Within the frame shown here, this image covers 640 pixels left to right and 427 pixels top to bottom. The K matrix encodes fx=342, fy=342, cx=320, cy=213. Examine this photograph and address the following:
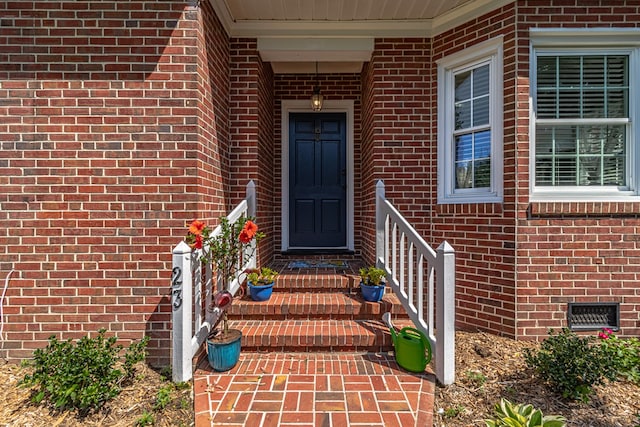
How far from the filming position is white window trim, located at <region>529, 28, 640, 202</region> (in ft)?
11.5

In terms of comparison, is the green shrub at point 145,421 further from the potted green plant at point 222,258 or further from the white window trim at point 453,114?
the white window trim at point 453,114

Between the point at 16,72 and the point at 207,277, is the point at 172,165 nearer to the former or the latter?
the point at 207,277

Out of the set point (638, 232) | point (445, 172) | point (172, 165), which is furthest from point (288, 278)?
point (638, 232)

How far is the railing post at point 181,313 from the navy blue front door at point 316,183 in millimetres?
2741

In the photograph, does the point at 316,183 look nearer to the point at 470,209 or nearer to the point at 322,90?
the point at 322,90

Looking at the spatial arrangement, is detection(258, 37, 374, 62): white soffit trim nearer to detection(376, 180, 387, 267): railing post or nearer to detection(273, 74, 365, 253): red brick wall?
detection(273, 74, 365, 253): red brick wall

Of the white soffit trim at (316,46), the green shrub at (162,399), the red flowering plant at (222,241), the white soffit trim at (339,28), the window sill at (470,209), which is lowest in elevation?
the green shrub at (162,399)

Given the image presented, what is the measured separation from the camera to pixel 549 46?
142 inches

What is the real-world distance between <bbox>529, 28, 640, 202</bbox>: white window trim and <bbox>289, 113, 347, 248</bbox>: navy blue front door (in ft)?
8.43

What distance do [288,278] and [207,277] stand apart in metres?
1.00

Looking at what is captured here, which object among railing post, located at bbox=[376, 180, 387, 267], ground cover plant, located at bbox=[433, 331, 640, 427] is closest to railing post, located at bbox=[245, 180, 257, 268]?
railing post, located at bbox=[376, 180, 387, 267]

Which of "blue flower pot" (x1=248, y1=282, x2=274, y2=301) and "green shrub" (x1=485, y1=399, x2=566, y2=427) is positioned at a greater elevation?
"blue flower pot" (x1=248, y1=282, x2=274, y2=301)

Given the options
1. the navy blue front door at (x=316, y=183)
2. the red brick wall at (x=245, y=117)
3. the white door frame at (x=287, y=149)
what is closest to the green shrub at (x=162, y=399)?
the red brick wall at (x=245, y=117)

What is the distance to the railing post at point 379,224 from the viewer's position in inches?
157
